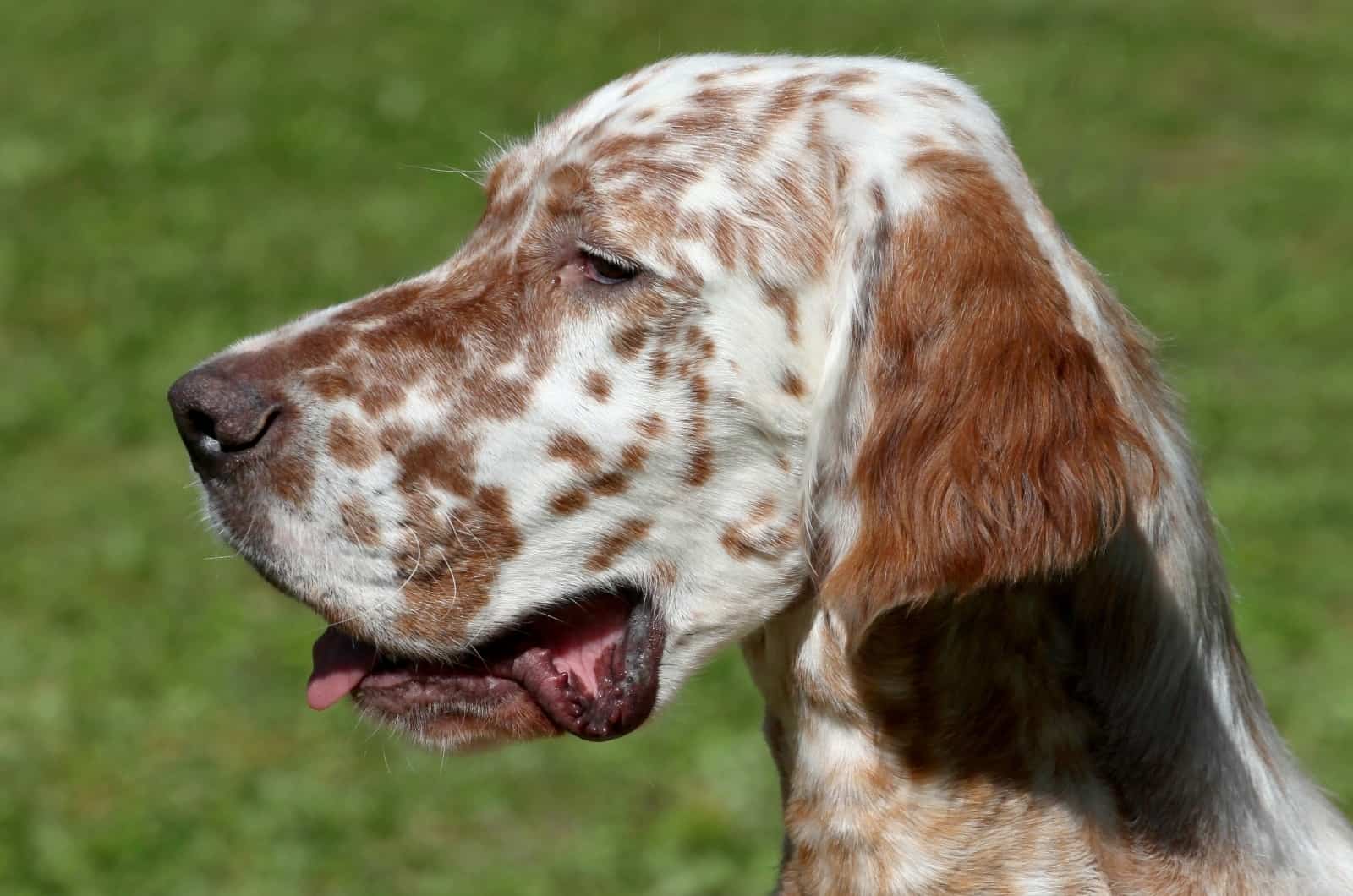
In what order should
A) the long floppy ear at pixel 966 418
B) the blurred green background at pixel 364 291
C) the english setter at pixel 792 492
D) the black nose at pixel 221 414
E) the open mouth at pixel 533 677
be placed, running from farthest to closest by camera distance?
the blurred green background at pixel 364 291, the open mouth at pixel 533 677, the black nose at pixel 221 414, the english setter at pixel 792 492, the long floppy ear at pixel 966 418

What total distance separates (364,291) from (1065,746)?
9338 mm

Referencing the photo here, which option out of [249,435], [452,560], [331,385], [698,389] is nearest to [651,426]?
[698,389]

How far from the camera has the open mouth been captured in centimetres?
294

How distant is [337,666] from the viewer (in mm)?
3053

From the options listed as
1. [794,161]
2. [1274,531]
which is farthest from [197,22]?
[794,161]

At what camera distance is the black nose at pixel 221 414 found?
110 inches

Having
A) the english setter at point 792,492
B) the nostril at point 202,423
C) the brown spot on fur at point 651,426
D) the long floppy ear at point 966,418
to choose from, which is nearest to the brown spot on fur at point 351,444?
the english setter at point 792,492

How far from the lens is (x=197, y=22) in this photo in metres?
16.5

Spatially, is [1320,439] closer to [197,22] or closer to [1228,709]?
[1228,709]

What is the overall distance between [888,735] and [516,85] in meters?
13.2

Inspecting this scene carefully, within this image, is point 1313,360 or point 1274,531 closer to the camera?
point 1274,531

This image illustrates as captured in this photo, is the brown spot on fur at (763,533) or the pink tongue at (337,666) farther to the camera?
the pink tongue at (337,666)

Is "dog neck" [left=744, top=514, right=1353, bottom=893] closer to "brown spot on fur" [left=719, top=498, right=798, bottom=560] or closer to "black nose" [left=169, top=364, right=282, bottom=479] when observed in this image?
"brown spot on fur" [left=719, top=498, right=798, bottom=560]

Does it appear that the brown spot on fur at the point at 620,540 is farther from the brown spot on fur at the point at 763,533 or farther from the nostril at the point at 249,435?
the nostril at the point at 249,435
